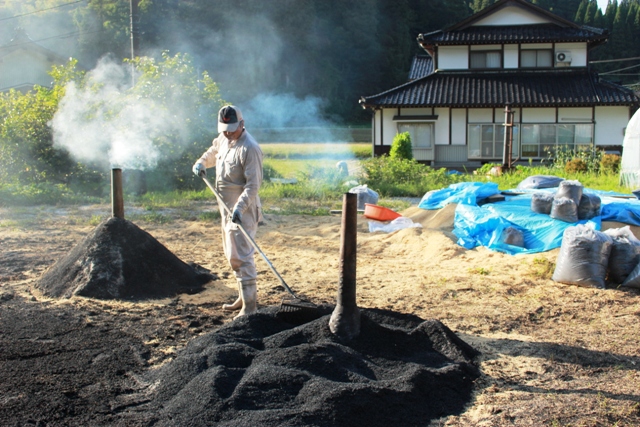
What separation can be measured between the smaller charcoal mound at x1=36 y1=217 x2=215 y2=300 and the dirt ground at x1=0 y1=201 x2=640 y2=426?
0.61ft

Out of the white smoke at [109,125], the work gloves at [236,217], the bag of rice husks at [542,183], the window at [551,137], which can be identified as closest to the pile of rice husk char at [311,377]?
the work gloves at [236,217]

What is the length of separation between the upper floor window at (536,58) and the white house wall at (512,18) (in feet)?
4.08

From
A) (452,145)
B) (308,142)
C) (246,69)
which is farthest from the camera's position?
(308,142)

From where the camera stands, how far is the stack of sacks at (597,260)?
5969 mm

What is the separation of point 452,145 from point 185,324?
19846 mm

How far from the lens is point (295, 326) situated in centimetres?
458

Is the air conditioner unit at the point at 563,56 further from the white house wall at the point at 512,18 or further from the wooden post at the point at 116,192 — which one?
the wooden post at the point at 116,192

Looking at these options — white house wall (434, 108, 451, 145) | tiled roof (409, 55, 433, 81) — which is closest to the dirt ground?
white house wall (434, 108, 451, 145)

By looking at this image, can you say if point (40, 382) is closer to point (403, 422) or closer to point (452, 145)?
point (403, 422)

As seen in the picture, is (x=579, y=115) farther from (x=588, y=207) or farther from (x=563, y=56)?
(x=588, y=207)

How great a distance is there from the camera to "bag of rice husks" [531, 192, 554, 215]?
7969mm

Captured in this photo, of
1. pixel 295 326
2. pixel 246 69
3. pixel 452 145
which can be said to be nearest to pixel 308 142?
pixel 246 69

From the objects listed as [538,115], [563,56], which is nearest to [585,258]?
[538,115]

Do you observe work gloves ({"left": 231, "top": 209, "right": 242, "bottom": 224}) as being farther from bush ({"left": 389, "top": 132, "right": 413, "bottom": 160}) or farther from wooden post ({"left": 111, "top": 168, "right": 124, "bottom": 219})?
bush ({"left": 389, "top": 132, "right": 413, "bottom": 160})
